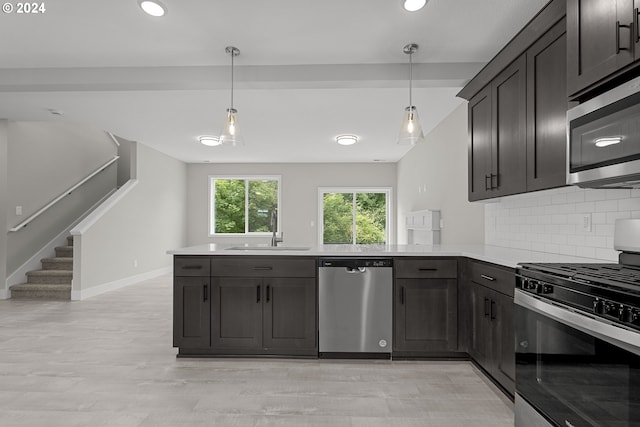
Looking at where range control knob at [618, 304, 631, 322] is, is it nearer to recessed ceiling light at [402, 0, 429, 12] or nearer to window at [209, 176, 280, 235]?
recessed ceiling light at [402, 0, 429, 12]

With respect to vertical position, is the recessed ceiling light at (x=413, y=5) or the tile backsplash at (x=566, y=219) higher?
the recessed ceiling light at (x=413, y=5)

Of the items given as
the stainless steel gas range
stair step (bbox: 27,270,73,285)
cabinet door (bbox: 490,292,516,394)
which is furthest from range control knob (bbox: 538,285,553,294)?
stair step (bbox: 27,270,73,285)

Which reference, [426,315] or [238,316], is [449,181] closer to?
[426,315]

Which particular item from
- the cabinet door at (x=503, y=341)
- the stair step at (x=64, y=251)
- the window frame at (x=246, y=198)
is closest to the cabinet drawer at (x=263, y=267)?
the cabinet door at (x=503, y=341)

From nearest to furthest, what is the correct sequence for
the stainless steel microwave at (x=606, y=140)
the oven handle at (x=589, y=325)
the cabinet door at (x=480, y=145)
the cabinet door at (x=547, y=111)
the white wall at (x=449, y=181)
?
1. the oven handle at (x=589, y=325)
2. the stainless steel microwave at (x=606, y=140)
3. the cabinet door at (x=547, y=111)
4. the cabinet door at (x=480, y=145)
5. the white wall at (x=449, y=181)

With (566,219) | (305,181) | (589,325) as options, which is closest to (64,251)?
(305,181)

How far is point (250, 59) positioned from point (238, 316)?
220cm

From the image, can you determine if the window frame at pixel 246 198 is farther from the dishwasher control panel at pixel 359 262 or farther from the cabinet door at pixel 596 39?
the cabinet door at pixel 596 39

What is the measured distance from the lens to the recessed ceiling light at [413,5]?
2.57 meters

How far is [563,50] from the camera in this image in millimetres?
2035

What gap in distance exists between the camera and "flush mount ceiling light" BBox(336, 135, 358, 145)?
Answer: 20.7 feet

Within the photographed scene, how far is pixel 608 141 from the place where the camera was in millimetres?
1604

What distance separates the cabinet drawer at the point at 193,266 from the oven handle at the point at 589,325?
7.28 feet

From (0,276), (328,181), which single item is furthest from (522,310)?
(328,181)
